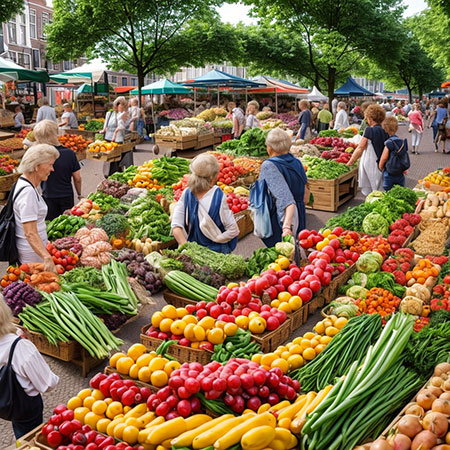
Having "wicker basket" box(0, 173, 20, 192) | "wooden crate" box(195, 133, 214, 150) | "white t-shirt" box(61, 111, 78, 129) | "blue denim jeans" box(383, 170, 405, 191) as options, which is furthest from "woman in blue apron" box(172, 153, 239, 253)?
"white t-shirt" box(61, 111, 78, 129)

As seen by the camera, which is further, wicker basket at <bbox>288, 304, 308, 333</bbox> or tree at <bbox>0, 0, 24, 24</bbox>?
tree at <bbox>0, 0, 24, 24</bbox>

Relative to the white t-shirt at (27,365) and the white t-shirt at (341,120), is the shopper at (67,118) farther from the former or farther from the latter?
the white t-shirt at (27,365)

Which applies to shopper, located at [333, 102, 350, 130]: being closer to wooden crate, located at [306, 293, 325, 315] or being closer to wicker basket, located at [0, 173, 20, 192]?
wicker basket, located at [0, 173, 20, 192]

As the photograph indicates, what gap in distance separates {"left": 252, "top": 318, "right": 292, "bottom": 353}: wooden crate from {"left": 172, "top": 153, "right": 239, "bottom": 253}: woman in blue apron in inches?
59.6

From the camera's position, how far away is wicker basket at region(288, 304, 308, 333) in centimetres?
462

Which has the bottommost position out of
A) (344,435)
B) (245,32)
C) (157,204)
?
(344,435)

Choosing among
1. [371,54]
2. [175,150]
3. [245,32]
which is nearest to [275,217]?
[175,150]

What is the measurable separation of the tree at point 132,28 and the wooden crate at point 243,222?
16.8 m

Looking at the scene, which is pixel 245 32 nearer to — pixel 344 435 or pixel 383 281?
pixel 383 281

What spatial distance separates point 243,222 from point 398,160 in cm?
286

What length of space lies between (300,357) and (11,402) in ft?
6.64

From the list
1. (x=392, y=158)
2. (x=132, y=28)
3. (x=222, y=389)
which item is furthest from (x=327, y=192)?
(x=132, y=28)

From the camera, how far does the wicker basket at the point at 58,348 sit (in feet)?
15.6

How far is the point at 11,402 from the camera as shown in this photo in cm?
313
